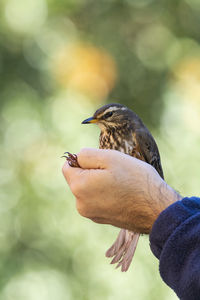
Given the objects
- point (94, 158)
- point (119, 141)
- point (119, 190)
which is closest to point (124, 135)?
point (119, 141)

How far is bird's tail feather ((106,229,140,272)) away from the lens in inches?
128

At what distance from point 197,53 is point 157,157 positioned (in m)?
4.45

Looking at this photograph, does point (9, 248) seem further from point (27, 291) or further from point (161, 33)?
point (161, 33)

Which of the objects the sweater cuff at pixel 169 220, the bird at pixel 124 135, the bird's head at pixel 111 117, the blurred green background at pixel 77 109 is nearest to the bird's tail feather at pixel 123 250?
the bird at pixel 124 135

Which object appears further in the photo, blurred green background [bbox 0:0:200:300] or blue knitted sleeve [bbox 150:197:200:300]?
blurred green background [bbox 0:0:200:300]

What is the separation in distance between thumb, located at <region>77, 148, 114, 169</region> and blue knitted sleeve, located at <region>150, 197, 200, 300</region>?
1.91ft

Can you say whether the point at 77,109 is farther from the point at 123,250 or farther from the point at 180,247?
the point at 180,247

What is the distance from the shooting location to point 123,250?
3.37 metres

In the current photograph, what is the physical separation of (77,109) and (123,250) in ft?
15.0

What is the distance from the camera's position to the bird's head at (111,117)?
3.87m

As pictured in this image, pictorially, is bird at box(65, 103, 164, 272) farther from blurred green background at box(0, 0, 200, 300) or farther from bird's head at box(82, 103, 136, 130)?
blurred green background at box(0, 0, 200, 300)

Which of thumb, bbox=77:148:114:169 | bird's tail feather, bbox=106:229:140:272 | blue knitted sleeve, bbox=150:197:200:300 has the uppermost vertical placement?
thumb, bbox=77:148:114:169

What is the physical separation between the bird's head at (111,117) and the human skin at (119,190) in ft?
3.25

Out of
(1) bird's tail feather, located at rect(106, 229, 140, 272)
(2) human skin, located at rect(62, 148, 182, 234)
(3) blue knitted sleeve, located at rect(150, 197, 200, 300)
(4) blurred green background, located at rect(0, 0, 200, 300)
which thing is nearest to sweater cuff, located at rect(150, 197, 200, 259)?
(3) blue knitted sleeve, located at rect(150, 197, 200, 300)
